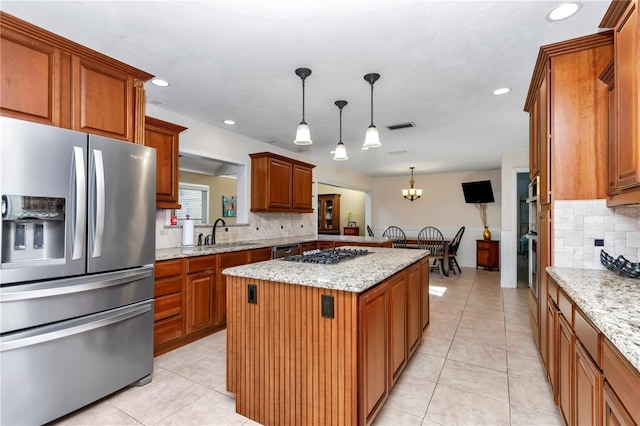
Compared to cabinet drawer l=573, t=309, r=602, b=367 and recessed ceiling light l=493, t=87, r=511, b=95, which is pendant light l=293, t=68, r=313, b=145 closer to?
recessed ceiling light l=493, t=87, r=511, b=95

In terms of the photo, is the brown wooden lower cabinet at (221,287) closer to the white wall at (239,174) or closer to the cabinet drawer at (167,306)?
the cabinet drawer at (167,306)

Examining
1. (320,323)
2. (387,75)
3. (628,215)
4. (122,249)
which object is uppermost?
(387,75)

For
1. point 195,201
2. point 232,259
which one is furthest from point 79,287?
point 195,201

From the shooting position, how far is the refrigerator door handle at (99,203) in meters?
1.93

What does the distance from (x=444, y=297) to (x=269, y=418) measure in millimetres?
3633

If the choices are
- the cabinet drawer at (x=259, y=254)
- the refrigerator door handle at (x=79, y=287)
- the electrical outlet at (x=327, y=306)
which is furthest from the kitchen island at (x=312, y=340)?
the cabinet drawer at (x=259, y=254)

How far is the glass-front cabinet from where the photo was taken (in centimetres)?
959

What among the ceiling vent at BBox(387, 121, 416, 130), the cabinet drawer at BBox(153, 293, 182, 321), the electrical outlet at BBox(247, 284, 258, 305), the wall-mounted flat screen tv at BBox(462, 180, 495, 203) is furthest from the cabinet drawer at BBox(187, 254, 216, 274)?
the wall-mounted flat screen tv at BBox(462, 180, 495, 203)

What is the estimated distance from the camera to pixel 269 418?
1.80 m

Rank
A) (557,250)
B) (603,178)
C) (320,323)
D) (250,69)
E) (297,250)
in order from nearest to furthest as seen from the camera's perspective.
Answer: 1. (320,323)
2. (603,178)
3. (557,250)
4. (250,69)
5. (297,250)

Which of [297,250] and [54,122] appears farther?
[297,250]

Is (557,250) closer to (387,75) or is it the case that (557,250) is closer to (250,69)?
(387,75)

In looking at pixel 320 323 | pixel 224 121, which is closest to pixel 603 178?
pixel 320 323

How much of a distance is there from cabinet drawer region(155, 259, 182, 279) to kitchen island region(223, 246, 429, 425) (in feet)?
3.55
